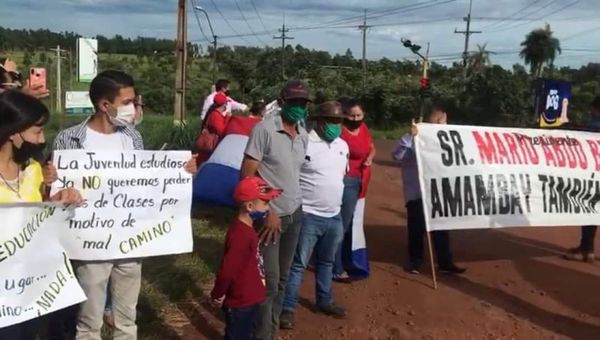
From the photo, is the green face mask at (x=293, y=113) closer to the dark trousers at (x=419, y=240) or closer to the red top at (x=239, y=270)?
the red top at (x=239, y=270)

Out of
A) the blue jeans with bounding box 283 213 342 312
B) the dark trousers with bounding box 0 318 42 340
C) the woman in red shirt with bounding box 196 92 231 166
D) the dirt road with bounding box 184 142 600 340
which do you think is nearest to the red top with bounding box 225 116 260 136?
the woman in red shirt with bounding box 196 92 231 166

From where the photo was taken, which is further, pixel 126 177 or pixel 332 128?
pixel 332 128

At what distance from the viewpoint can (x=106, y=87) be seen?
3.94 m

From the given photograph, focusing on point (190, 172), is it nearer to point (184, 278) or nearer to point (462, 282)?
point (184, 278)

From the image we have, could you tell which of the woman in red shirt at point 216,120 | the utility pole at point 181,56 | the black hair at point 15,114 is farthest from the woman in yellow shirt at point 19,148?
the utility pole at point 181,56

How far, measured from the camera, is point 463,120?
36000 millimetres

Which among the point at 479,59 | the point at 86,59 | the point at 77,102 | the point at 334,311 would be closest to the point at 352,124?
the point at 334,311

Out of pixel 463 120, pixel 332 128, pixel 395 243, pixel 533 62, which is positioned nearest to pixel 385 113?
pixel 463 120

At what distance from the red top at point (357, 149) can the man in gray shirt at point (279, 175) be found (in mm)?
1445

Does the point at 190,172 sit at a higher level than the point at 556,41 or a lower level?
lower

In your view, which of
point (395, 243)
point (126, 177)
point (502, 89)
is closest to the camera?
point (126, 177)

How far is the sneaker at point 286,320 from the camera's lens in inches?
220

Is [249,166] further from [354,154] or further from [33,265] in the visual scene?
[354,154]

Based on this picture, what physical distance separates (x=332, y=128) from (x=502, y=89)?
30.9m
